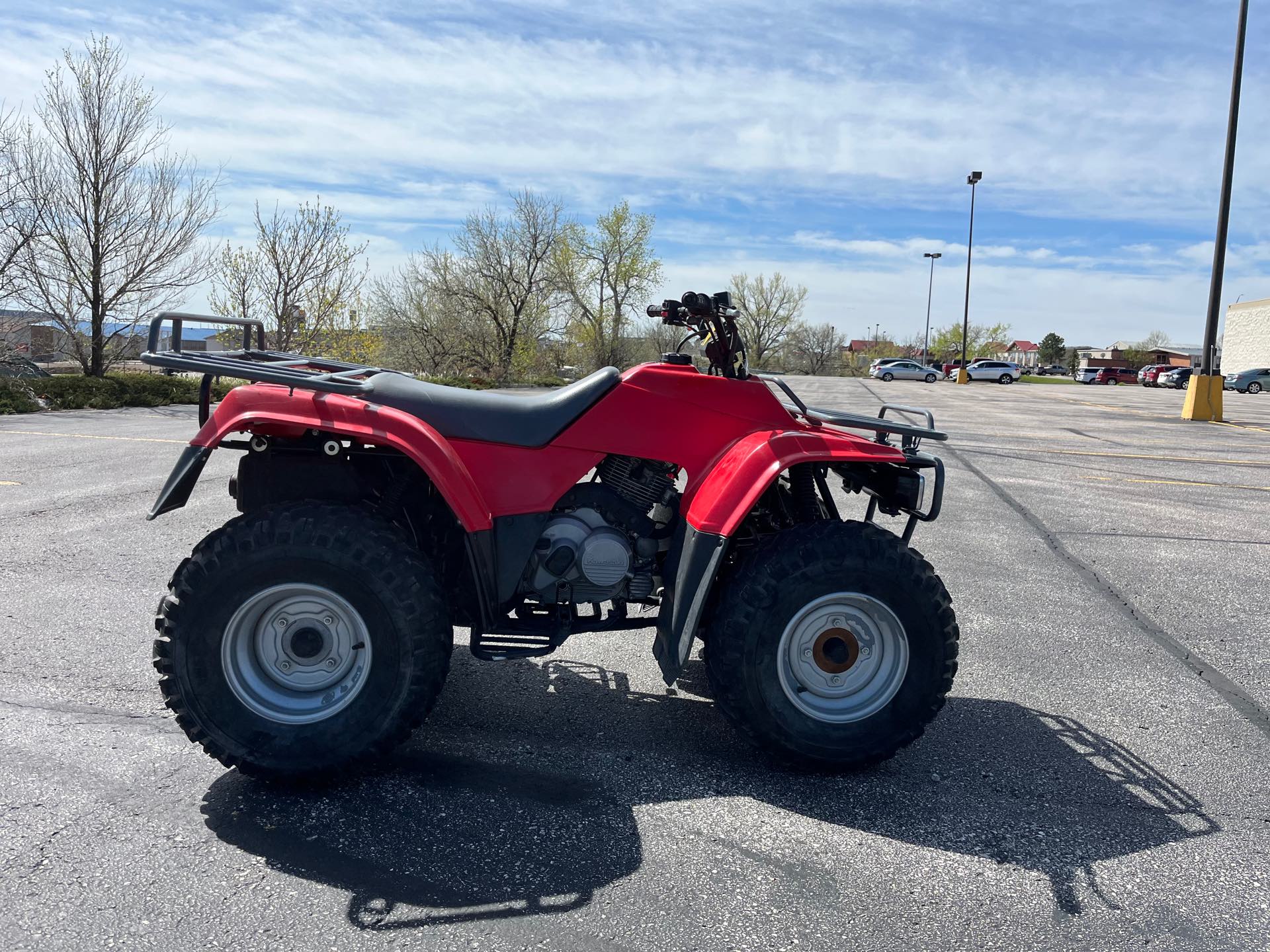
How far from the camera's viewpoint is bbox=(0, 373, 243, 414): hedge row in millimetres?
17516

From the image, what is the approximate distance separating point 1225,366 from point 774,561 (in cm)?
7961

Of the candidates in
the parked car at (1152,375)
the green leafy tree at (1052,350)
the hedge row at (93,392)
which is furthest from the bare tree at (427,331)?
the green leafy tree at (1052,350)

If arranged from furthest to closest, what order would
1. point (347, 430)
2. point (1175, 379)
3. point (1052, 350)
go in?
point (1052, 350)
point (1175, 379)
point (347, 430)

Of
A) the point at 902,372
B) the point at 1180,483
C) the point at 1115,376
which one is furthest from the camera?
the point at 1115,376

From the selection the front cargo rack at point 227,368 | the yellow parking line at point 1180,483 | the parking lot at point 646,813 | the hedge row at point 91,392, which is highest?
the front cargo rack at point 227,368

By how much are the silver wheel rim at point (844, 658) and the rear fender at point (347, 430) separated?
4.29 feet

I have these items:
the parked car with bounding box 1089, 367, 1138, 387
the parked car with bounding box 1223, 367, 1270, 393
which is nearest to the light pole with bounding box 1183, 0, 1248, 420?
the parked car with bounding box 1223, 367, 1270, 393

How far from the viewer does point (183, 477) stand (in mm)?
3375

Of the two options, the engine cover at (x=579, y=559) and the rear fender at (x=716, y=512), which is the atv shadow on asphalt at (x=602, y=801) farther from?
the engine cover at (x=579, y=559)

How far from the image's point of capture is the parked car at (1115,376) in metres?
64.1

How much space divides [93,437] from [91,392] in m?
6.94

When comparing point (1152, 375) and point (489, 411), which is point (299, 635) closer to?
point (489, 411)

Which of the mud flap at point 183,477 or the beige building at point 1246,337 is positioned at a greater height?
the beige building at point 1246,337

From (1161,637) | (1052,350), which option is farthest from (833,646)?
(1052,350)
